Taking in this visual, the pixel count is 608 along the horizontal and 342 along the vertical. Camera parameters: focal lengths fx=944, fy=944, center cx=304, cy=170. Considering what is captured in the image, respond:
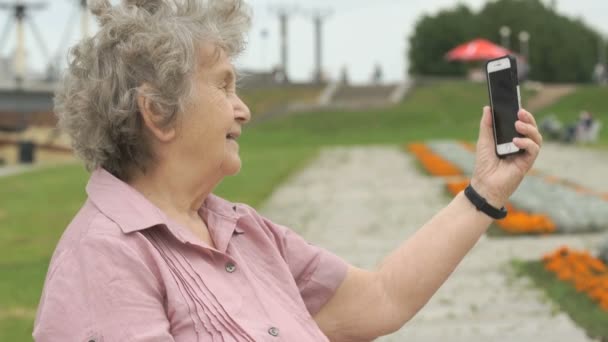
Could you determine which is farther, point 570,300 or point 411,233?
point 411,233

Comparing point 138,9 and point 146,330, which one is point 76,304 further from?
point 138,9

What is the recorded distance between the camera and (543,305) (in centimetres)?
610

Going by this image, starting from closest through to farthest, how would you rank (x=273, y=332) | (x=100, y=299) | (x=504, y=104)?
1. (x=100, y=299)
2. (x=273, y=332)
3. (x=504, y=104)

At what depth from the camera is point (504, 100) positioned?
2.47 meters

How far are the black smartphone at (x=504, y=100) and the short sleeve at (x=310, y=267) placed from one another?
58 centimetres

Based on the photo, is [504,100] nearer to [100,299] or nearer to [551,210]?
[100,299]

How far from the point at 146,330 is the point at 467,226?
3.28 ft

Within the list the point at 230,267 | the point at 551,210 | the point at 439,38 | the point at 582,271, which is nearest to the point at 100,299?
the point at 230,267

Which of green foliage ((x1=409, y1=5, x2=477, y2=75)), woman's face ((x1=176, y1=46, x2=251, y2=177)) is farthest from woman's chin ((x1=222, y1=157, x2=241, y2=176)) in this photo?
green foliage ((x1=409, y1=5, x2=477, y2=75))

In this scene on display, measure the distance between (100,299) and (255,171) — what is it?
709 inches

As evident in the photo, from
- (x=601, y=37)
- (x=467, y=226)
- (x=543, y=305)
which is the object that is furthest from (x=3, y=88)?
(x=601, y=37)

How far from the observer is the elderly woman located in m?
2.01

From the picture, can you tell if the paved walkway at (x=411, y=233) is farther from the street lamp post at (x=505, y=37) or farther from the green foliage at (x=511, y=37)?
the green foliage at (x=511, y=37)

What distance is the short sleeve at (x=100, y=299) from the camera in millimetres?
1962
